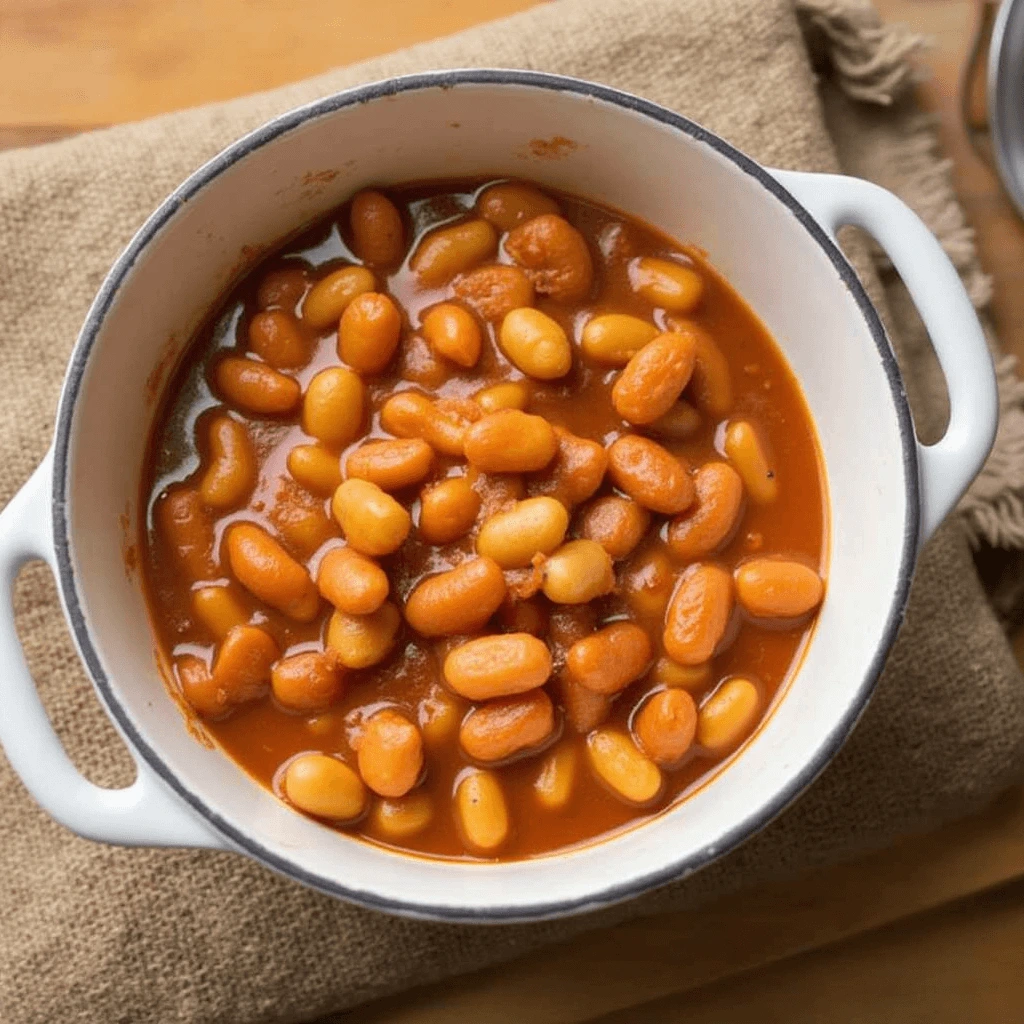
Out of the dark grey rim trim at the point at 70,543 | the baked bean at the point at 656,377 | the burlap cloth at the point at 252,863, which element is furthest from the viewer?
the burlap cloth at the point at 252,863

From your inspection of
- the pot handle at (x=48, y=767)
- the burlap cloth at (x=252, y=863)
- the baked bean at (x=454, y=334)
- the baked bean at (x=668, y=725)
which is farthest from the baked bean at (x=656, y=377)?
the pot handle at (x=48, y=767)

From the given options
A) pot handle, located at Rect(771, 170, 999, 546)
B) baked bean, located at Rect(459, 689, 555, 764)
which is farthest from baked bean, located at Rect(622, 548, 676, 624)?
pot handle, located at Rect(771, 170, 999, 546)

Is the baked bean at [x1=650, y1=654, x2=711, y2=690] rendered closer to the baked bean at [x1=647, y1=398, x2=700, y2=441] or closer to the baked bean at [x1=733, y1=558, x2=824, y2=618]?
the baked bean at [x1=733, y1=558, x2=824, y2=618]

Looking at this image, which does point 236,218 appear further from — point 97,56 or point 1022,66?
point 1022,66

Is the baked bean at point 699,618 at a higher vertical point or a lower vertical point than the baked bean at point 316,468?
lower

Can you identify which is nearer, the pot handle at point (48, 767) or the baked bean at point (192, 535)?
the pot handle at point (48, 767)

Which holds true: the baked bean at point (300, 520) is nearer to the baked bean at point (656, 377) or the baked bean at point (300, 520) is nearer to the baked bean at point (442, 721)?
the baked bean at point (442, 721)
